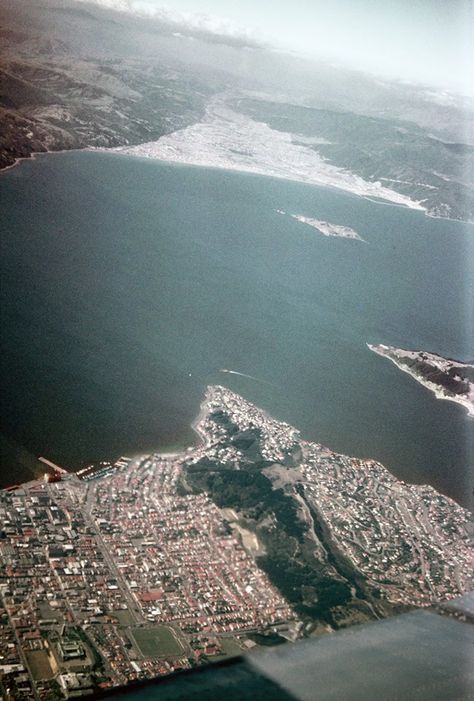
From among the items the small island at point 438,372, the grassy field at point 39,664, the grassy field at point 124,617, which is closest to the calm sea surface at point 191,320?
the small island at point 438,372

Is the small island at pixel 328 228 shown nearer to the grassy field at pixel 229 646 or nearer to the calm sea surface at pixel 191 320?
the calm sea surface at pixel 191 320

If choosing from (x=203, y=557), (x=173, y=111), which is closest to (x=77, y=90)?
(x=173, y=111)

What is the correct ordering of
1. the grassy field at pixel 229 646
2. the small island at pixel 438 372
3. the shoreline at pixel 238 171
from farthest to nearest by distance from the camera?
1. the shoreline at pixel 238 171
2. the small island at pixel 438 372
3. the grassy field at pixel 229 646

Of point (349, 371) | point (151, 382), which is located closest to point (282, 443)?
point (151, 382)

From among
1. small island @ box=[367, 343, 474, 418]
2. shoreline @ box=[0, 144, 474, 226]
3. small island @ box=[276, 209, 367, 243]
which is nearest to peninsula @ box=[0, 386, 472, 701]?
small island @ box=[367, 343, 474, 418]

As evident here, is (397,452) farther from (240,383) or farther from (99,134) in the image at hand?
(99,134)

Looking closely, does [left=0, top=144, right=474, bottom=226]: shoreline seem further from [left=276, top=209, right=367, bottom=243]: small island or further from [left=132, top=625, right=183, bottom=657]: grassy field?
[left=132, top=625, right=183, bottom=657]: grassy field

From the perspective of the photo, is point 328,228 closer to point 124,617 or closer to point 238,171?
point 238,171
